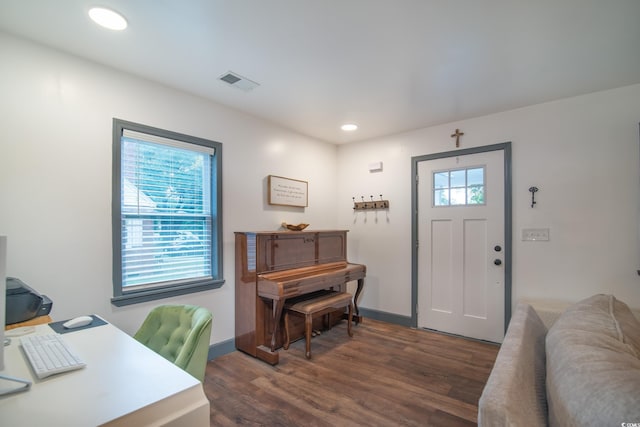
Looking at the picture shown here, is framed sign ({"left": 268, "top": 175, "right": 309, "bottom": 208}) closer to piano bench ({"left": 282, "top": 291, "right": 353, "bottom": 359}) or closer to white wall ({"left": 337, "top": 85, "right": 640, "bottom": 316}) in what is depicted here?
piano bench ({"left": 282, "top": 291, "right": 353, "bottom": 359})

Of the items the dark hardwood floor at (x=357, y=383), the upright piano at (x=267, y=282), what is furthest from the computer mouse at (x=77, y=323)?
the upright piano at (x=267, y=282)

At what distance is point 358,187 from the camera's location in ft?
14.0

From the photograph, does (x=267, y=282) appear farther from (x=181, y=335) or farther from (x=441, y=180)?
(x=441, y=180)

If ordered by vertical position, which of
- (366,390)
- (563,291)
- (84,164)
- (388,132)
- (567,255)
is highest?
(388,132)

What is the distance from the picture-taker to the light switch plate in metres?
2.93

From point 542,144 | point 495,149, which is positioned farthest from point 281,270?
point 542,144

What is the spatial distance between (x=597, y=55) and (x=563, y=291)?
2.00 meters

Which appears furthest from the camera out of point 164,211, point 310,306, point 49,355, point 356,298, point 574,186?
point 356,298

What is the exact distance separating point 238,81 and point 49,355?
7.03 feet

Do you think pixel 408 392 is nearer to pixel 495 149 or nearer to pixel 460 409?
pixel 460 409

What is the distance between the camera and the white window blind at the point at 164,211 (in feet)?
7.89

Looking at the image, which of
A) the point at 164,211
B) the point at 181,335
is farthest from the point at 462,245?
the point at 164,211

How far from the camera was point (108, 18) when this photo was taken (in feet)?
5.65

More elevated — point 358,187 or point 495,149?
point 495,149
